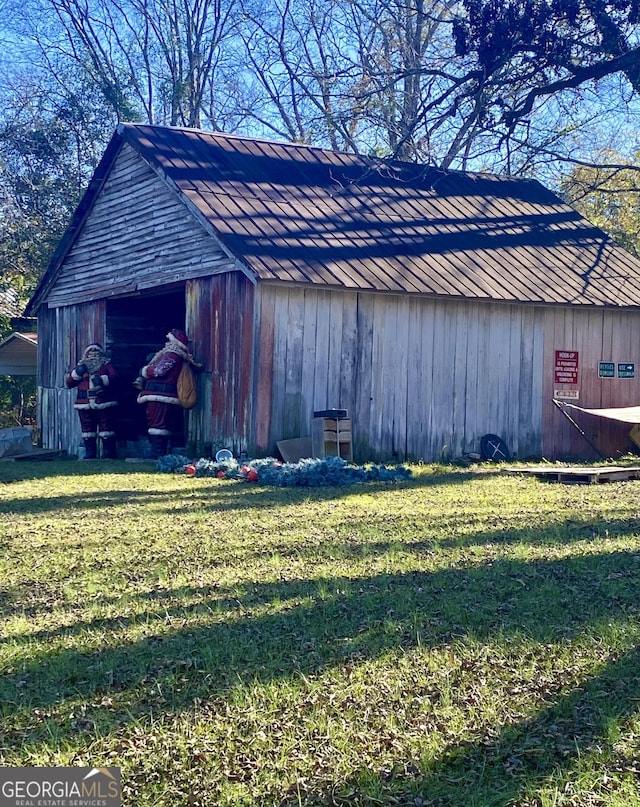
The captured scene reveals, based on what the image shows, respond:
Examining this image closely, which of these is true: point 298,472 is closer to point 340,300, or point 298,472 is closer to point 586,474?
point 340,300

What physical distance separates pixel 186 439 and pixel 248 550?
8522 millimetres

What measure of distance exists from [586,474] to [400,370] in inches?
149

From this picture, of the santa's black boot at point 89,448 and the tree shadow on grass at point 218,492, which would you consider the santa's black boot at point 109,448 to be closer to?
the santa's black boot at point 89,448

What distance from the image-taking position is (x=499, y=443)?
1584cm

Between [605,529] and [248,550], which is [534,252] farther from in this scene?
[248,550]

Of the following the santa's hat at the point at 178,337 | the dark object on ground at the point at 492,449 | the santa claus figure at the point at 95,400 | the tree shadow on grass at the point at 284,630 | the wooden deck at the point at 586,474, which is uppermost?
the santa's hat at the point at 178,337

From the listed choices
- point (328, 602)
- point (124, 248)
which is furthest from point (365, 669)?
point (124, 248)

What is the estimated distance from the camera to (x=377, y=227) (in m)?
16.1

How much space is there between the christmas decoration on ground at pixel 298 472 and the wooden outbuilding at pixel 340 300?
3.43ft

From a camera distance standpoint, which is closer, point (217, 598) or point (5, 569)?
point (217, 598)

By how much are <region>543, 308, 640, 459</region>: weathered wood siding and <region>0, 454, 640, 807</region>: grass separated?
8.48 metres

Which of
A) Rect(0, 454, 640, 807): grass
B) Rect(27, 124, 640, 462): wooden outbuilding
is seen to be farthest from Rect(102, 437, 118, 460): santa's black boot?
Rect(0, 454, 640, 807): grass

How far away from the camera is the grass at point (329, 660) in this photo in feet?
11.5

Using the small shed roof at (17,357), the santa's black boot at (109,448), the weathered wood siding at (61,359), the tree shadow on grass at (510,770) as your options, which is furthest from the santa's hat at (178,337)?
the tree shadow on grass at (510,770)
